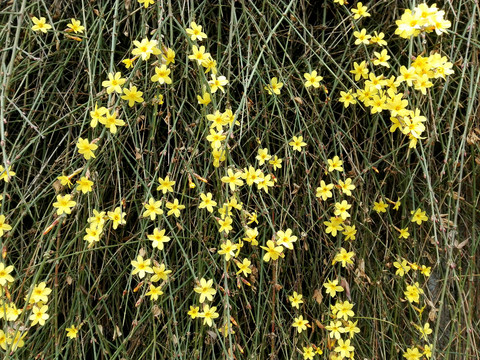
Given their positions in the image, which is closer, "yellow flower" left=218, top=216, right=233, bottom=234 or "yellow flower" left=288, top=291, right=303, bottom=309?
"yellow flower" left=218, top=216, right=233, bottom=234

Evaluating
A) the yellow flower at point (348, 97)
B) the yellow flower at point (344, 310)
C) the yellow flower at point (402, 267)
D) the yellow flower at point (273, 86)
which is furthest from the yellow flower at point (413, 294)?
the yellow flower at point (273, 86)

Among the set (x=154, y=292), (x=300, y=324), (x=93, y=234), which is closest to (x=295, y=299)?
(x=300, y=324)

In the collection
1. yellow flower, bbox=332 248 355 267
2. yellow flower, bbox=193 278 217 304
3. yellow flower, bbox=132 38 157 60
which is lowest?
yellow flower, bbox=193 278 217 304

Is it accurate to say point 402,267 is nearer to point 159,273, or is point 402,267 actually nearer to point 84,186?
point 159,273

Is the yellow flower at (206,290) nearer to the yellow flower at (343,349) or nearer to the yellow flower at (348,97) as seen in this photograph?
the yellow flower at (343,349)

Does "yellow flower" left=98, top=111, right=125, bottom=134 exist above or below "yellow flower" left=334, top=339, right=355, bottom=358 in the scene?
→ above

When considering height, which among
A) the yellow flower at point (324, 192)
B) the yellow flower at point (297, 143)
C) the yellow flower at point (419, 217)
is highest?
the yellow flower at point (297, 143)

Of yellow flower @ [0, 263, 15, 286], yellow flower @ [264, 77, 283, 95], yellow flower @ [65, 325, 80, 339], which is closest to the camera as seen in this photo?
yellow flower @ [0, 263, 15, 286]

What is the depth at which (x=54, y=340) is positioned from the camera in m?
1.25

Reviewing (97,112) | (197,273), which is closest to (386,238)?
(197,273)

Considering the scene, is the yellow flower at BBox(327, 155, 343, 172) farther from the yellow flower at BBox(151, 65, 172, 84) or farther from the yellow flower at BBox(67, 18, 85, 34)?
the yellow flower at BBox(67, 18, 85, 34)

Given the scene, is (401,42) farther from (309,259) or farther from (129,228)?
(129,228)

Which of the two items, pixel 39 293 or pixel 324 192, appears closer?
pixel 39 293

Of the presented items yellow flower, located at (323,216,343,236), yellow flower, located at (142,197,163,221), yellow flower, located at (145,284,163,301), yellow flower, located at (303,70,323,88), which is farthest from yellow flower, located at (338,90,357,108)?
yellow flower, located at (145,284,163,301)
